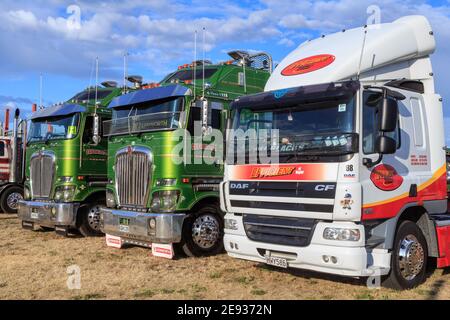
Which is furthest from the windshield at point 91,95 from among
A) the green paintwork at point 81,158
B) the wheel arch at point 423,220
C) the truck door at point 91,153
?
the wheel arch at point 423,220

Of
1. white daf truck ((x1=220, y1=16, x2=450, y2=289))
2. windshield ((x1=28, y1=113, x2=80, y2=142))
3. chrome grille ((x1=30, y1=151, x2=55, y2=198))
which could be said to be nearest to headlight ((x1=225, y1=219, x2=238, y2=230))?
white daf truck ((x1=220, y1=16, x2=450, y2=289))

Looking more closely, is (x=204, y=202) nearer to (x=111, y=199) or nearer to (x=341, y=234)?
(x=111, y=199)

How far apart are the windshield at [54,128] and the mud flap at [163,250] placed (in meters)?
3.84

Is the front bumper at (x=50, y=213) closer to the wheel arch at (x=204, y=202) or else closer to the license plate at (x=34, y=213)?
the license plate at (x=34, y=213)

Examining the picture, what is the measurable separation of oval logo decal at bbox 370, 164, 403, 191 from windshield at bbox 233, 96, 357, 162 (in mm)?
492

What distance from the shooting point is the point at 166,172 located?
28.9ft

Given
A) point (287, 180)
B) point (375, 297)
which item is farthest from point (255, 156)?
point (375, 297)

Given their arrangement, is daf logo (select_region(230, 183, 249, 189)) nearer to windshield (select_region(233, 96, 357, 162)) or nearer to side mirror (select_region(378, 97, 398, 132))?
windshield (select_region(233, 96, 357, 162))

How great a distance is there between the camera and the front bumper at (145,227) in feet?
28.0

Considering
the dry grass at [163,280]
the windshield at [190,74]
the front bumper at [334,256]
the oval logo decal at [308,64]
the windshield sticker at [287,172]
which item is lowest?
the dry grass at [163,280]

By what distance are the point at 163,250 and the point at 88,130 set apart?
13.3 feet

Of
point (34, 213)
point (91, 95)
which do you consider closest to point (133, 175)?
point (34, 213)

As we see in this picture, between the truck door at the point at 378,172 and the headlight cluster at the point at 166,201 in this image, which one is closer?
the truck door at the point at 378,172

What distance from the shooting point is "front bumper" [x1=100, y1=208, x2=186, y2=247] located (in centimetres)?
854
